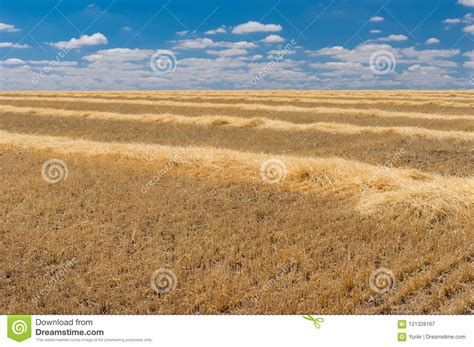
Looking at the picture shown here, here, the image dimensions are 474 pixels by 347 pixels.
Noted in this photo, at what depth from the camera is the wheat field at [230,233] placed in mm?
4727

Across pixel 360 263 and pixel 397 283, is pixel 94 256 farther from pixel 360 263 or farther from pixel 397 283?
pixel 397 283

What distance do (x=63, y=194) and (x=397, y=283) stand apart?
664cm

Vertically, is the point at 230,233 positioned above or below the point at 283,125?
below

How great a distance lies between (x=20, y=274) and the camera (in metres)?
5.41

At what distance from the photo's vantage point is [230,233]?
261 inches

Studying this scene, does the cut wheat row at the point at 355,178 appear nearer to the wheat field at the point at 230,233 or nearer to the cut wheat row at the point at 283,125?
the wheat field at the point at 230,233
